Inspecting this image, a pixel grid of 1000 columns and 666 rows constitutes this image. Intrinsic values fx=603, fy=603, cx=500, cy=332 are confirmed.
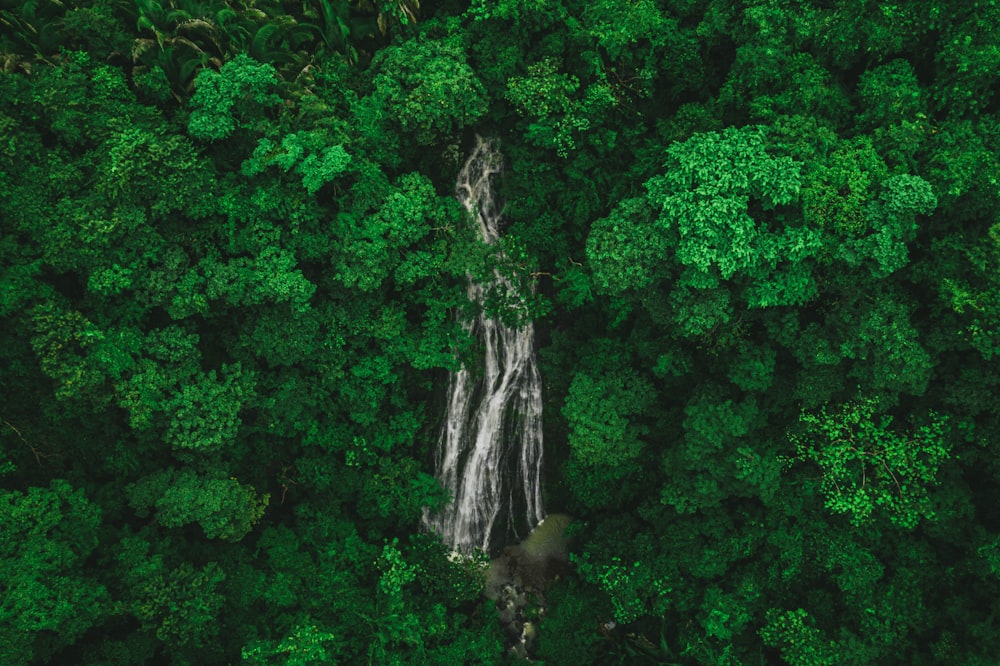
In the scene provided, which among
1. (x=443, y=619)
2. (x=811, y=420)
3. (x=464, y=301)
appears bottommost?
(x=443, y=619)

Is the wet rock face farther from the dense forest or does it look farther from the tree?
the tree

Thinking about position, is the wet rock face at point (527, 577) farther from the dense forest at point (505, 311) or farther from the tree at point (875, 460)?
the tree at point (875, 460)

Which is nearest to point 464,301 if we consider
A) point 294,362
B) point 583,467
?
point 294,362

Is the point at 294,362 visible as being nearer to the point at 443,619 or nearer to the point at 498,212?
the point at 498,212

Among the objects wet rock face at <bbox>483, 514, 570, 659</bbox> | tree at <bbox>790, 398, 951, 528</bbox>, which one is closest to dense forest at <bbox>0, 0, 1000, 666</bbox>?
tree at <bbox>790, 398, 951, 528</bbox>

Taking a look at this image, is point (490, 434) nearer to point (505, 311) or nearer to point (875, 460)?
point (505, 311)

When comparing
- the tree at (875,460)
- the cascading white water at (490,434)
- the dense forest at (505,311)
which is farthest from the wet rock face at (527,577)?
the tree at (875,460)
